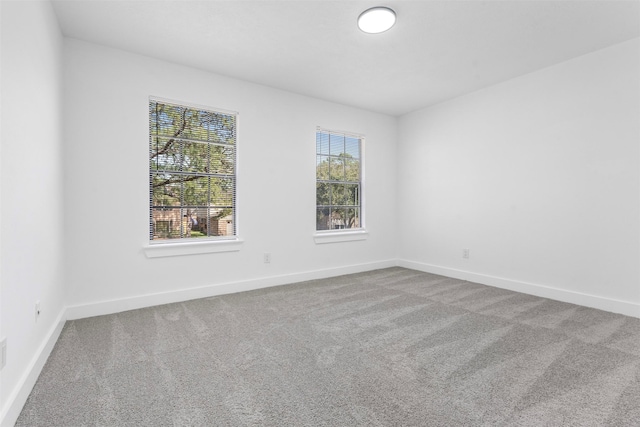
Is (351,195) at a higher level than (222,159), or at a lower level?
lower

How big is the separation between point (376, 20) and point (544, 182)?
2.59 meters

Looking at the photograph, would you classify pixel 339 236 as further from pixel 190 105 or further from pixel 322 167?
pixel 190 105

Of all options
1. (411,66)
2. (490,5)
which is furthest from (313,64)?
(490,5)

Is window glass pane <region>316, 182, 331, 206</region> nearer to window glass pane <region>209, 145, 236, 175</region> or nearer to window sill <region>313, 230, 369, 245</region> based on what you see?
window sill <region>313, 230, 369, 245</region>

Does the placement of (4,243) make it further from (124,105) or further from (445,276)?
(445,276)

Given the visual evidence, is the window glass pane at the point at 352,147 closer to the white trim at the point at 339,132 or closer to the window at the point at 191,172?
the white trim at the point at 339,132

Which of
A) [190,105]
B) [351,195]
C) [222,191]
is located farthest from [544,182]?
[190,105]

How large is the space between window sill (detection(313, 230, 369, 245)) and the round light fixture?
263cm

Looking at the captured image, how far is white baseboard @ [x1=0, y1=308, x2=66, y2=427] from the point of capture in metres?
1.44

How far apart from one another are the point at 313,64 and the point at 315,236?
2193 millimetres

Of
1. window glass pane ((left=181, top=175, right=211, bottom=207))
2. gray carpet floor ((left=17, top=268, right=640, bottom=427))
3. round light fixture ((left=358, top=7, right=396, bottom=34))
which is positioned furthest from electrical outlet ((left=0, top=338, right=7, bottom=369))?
round light fixture ((left=358, top=7, right=396, bottom=34))

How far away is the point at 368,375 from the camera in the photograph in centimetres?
191

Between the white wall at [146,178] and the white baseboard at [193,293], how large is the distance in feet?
0.09

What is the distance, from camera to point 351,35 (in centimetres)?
282
